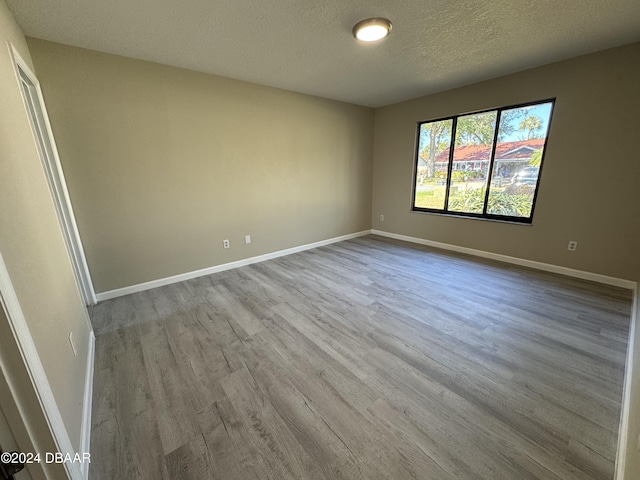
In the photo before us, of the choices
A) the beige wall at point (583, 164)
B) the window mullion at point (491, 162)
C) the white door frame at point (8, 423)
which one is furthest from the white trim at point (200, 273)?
the beige wall at point (583, 164)

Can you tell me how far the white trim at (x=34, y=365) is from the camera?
813mm

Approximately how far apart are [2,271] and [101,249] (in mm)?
2289

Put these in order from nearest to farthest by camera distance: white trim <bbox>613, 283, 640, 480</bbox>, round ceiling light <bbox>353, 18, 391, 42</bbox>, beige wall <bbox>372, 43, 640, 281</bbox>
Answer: white trim <bbox>613, 283, 640, 480</bbox> → round ceiling light <bbox>353, 18, 391, 42</bbox> → beige wall <bbox>372, 43, 640, 281</bbox>

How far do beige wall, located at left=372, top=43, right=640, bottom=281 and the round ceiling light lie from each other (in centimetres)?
228

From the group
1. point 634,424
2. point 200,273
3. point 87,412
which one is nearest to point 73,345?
point 87,412

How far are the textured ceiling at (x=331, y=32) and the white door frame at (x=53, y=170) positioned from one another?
0.44 m

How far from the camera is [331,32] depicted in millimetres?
2211

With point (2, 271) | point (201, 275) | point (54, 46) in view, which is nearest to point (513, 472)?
point (2, 271)

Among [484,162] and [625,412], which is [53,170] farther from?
[484,162]

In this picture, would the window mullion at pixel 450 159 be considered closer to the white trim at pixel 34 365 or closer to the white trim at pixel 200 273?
the white trim at pixel 200 273

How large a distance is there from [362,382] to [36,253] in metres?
1.93

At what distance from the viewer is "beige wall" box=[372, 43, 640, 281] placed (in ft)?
8.70

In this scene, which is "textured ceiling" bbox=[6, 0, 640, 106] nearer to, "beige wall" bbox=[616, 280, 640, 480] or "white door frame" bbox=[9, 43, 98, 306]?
"white door frame" bbox=[9, 43, 98, 306]

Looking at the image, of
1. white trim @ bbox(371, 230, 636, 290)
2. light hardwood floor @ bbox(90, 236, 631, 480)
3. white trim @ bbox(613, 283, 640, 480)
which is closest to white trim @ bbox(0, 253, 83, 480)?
light hardwood floor @ bbox(90, 236, 631, 480)
